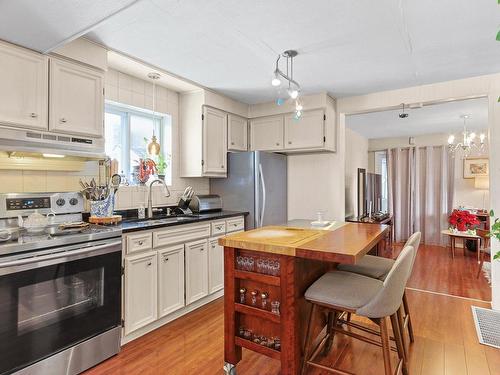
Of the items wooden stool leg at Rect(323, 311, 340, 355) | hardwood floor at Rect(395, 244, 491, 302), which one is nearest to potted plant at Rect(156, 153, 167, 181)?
wooden stool leg at Rect(323, 311, 340, 355)

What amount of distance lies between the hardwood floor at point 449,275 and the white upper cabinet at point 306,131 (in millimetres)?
2156

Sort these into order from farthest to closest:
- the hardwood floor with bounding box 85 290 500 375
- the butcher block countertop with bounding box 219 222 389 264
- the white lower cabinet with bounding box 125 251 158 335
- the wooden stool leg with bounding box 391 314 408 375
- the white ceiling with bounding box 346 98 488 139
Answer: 1. the white ceiling with bounding box 346 98 488 139
2. the white lower cabinet with bounding box 125 251 158 335
3. the hardwood floor with bounding box 85 290 500 375
4. the wooden stool leg with bounding box 391 314 408 375
5. the butcher block countertop with bounding box 219 222 389 264

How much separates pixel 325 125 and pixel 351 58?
1040 mm

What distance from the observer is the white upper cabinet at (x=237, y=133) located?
3766 mm

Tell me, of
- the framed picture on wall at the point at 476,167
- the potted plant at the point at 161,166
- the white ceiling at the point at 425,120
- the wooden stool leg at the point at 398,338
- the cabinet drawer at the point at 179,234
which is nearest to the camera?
the wooden stool leg at the point at 398,338

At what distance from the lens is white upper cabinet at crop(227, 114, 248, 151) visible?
3766 millimetres

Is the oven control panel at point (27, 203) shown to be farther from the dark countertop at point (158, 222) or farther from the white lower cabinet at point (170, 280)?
the white lower cabinet at point (170, 280)

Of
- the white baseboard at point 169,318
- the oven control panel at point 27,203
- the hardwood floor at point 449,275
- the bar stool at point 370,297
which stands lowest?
the hardwood floor at point 449,275

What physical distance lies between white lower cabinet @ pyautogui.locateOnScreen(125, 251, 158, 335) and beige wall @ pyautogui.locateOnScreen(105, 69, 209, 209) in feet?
2.47

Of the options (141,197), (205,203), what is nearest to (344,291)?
(205,203)

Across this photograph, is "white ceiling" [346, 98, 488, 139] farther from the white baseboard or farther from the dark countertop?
the white baseboard

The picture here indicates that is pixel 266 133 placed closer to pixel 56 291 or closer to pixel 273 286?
pixel 273 286

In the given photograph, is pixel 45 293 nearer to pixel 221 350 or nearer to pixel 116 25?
pixel 221 350

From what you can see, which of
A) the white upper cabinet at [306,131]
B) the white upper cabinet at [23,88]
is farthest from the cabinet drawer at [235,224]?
the white upper cabinet at [23,88]
